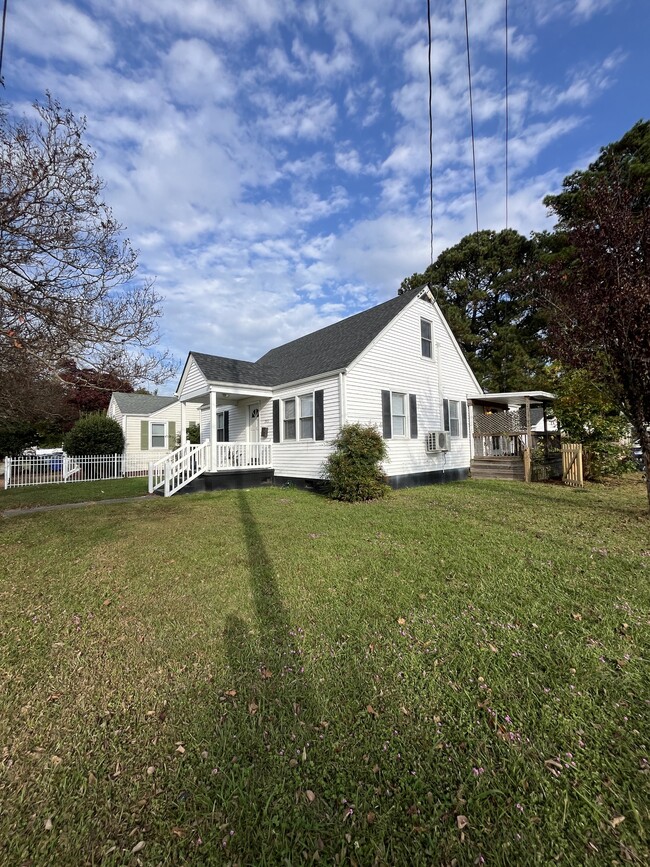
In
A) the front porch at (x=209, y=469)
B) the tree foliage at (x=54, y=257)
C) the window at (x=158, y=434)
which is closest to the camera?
the tree foliage at (x=54, y=257)

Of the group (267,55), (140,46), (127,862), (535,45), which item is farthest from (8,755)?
(267,55)

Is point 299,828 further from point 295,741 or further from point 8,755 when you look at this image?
point 8,755

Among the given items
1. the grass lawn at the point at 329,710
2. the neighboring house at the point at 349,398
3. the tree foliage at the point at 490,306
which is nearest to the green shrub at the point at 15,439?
the neighboring house at the point at 349,398

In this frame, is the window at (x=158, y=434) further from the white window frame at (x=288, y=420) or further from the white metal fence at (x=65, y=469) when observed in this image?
the white window frame at (x=288, y=420)

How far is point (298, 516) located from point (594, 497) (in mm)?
7849

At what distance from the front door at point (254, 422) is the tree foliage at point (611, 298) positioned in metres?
10.6

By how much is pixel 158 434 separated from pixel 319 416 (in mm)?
14730

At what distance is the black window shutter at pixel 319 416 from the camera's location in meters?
11.8

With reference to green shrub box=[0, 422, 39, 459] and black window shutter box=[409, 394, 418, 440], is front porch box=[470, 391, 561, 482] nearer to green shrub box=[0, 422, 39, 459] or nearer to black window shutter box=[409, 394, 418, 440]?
black window shutter box=[409, 394, 418, 440]

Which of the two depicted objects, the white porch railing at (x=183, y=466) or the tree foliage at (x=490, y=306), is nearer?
the white porch railing at (x=183, y=466)

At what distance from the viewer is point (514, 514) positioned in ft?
25.2

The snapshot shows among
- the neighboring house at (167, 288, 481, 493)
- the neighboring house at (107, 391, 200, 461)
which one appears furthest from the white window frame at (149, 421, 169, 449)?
the neighboring house at (167, 288, 481, 493)

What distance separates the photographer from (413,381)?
1343 cm

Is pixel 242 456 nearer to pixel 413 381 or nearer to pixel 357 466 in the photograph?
pixel 357 466
